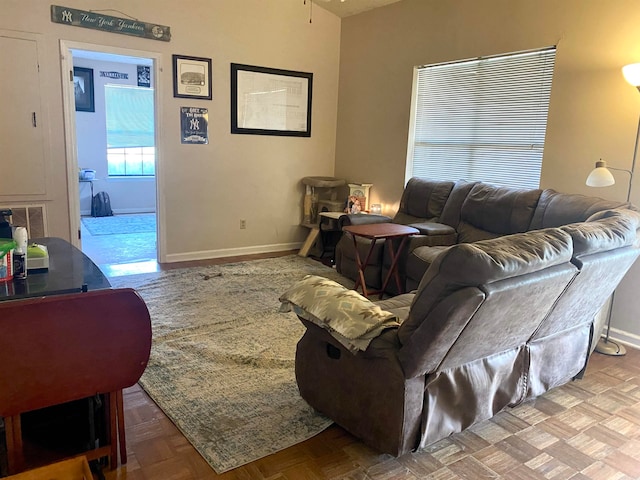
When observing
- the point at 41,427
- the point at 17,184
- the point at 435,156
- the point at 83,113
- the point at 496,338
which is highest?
the point at 83,113

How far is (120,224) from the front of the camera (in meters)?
7.45

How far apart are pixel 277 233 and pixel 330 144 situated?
133 cm

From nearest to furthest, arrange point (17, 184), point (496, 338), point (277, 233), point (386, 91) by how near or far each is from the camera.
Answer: point (496, 338) < point (17, 184) < point (386, 91) < point (277, 233)

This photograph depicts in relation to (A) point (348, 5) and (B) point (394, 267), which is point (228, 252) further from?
(A) point (348, 5)

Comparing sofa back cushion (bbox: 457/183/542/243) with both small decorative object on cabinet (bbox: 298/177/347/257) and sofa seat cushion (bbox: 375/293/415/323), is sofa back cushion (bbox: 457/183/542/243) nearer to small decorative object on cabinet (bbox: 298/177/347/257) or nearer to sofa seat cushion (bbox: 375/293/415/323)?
sofa seat cushion (bbox: 375/293/415/323)

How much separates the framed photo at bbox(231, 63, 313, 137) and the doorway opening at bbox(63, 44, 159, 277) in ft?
8.08

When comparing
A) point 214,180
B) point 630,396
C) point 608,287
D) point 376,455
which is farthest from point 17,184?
point 630,396

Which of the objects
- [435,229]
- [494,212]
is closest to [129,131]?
[435,229]

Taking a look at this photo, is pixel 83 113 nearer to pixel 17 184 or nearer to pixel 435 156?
pixel 17 184

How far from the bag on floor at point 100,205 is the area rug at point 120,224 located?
0.16m

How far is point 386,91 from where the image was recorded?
17.8 ft

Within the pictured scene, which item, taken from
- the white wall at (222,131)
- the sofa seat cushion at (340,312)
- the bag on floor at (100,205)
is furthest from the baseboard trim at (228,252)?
the bag on floor at (100,205)

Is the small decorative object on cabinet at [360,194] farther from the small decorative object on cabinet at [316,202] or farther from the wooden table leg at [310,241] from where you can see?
the wooden table leg at [310,241]

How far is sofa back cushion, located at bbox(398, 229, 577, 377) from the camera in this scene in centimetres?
177
